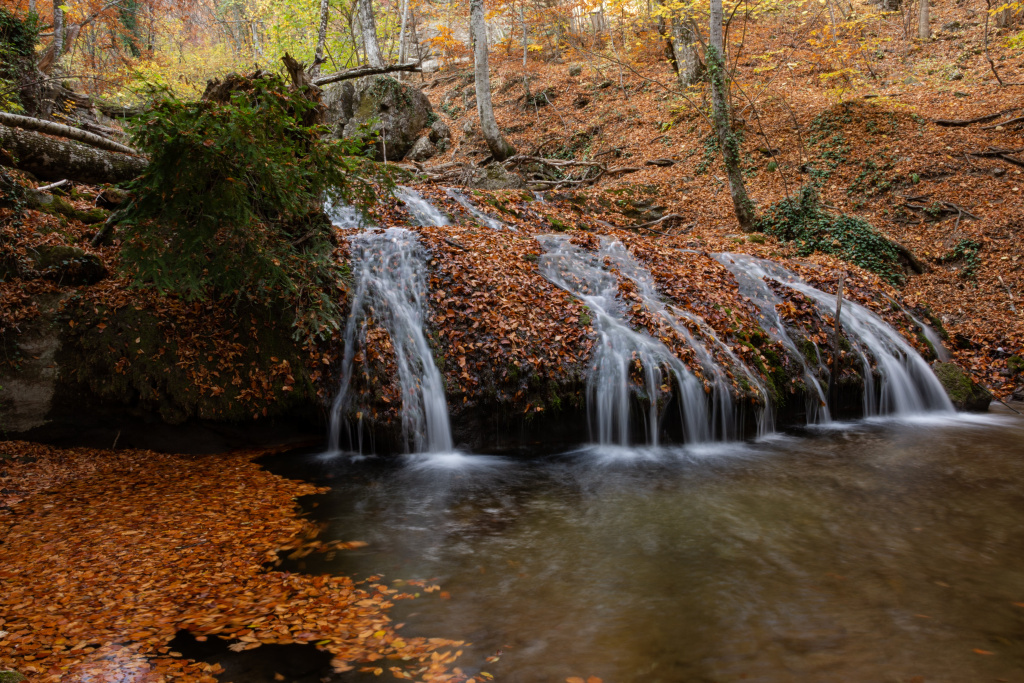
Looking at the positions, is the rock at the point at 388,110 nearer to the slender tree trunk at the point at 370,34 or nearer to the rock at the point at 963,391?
the slender tree trunk at the point at 370,34

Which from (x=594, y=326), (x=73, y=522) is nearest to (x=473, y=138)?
(x=594, y=326)

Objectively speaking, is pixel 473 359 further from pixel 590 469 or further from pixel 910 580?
pixel 910 580

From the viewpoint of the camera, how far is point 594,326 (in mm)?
8148

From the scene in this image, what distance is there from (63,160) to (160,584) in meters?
6.51

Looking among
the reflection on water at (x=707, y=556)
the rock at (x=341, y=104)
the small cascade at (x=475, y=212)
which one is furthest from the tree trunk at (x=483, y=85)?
the reflection on water at (x=707, y=556)

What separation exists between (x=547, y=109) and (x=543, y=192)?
9953 mm

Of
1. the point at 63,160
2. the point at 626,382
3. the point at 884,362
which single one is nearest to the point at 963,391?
the point at 884,362

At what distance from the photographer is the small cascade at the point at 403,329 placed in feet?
23.5

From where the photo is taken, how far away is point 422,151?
765 inches

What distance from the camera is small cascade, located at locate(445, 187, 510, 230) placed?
11.7m

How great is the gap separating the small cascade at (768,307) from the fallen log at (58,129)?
31.5ft

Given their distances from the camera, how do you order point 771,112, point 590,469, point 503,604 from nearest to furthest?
point 503,604 < point 590,469 < point 771,112

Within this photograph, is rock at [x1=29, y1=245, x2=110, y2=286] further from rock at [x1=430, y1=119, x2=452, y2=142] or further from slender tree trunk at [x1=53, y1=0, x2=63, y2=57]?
rock at [x1=430, y1=119, x2=452, y2=142]

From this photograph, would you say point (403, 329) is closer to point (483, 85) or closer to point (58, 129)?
point (58, 129)
